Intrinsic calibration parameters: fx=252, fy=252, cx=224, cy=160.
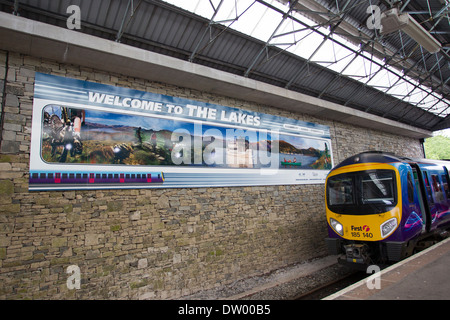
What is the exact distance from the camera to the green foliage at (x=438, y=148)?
94.5 feet

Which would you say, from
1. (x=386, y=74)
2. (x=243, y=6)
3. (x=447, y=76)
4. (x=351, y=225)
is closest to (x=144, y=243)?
(x=351, y=225)

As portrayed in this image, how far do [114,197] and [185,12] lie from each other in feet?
15.8

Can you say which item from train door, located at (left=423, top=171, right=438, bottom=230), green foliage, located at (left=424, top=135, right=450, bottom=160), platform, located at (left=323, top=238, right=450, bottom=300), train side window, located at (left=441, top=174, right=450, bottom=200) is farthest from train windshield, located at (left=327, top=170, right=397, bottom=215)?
green foliage, located at (left=424, top=135, right=450, bottom=160)

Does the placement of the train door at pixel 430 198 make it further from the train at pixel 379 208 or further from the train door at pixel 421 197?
the train door at pixel 421 197

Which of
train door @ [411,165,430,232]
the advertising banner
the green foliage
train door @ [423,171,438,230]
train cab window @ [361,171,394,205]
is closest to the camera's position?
the advertising banner

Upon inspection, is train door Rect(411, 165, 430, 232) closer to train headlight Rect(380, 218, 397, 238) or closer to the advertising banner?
train headlight Rect(380, 218, 397, 238)

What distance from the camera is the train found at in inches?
218

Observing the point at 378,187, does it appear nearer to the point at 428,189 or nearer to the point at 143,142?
the point at 428,189

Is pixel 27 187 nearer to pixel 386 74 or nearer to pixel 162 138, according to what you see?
pixel 162 138

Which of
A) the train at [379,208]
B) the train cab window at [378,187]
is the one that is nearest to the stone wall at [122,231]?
the train at [379,208]

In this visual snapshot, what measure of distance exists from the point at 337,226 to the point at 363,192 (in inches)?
42.5

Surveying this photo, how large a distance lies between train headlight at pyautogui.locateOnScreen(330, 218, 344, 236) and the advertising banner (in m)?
2.48

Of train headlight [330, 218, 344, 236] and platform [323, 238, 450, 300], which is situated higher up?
Answer: train headlight [330, 218, 344, 236]

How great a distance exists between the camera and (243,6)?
671cm
